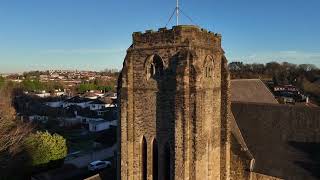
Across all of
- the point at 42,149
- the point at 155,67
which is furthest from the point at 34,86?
the point at 155,67

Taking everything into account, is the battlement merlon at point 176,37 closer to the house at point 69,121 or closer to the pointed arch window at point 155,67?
the pointed arch window at point 155,67

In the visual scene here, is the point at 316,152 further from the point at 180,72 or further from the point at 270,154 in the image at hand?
the point at 180,72

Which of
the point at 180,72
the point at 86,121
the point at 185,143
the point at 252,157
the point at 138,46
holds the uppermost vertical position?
the point at 138,46

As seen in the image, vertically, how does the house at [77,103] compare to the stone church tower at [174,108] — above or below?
below

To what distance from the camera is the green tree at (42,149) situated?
3148 centimetres

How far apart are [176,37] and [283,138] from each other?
812cm

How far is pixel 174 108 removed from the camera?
14.8m

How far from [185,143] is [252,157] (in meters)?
4.66

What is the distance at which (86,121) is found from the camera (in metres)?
68.4

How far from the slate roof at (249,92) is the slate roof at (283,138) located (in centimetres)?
609

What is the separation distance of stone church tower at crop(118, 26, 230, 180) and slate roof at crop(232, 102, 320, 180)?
84.8 inches

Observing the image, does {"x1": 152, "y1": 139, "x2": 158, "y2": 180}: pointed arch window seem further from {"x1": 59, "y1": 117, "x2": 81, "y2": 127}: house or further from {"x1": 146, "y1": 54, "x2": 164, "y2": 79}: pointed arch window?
{"x1": 59, "y1": 117, "x2": 81, "y2": 127}: house

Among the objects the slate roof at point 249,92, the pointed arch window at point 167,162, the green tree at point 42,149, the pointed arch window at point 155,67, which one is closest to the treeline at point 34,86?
the green tree at point 42,149

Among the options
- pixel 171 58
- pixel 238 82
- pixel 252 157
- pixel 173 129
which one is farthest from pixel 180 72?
pixel 238 82
